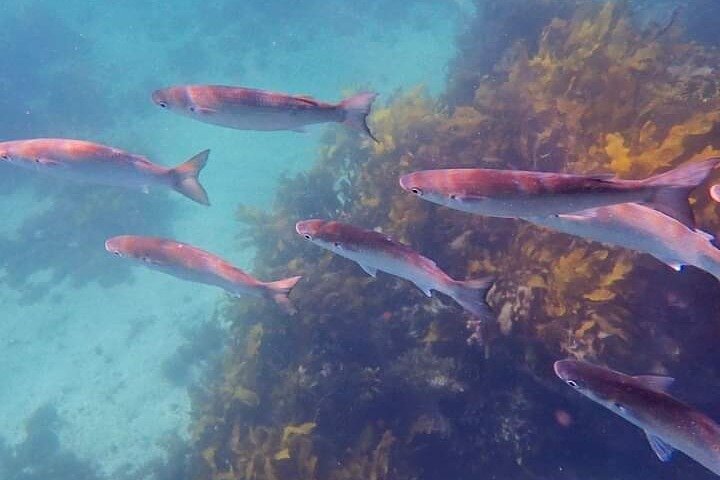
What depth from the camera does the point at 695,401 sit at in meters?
5.23

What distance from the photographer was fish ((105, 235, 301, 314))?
16.9 feet

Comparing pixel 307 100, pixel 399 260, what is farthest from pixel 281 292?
pixel 307 100

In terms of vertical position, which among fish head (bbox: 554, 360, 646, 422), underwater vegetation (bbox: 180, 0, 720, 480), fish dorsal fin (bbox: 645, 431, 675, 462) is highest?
fish head (bbox: 554, 360, 646, 422)

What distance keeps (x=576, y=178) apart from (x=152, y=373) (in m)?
13.5

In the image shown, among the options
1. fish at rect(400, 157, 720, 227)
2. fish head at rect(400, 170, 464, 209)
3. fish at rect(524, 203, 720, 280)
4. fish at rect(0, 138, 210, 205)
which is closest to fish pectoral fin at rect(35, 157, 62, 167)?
fish at rect(0, 138, 210, 205)

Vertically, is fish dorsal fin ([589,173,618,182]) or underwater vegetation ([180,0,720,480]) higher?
fish dorsal fin ([589,173,618,182])

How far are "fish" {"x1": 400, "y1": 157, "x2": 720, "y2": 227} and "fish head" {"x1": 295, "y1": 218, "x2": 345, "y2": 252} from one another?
3.46 feet

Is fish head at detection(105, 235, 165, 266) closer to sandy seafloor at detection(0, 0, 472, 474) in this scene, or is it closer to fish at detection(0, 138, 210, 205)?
fish at detection(0, 138, 210, 205)

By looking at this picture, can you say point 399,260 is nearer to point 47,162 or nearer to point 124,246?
point 124,246

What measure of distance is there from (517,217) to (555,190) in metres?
0.43

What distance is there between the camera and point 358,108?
4.33 meters

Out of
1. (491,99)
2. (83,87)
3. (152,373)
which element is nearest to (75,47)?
(83,87)

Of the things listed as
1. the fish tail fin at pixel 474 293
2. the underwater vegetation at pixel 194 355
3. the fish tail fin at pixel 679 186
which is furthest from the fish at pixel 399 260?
the underwater vegetation at pixel 194 355

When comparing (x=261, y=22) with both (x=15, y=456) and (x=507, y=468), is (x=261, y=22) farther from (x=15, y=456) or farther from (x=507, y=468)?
(x=507, y=468)
